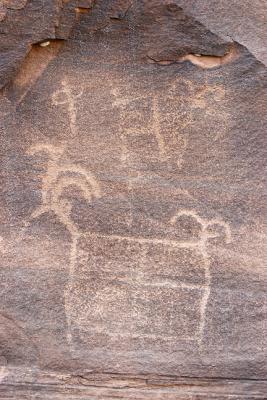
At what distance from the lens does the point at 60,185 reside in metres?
2.32

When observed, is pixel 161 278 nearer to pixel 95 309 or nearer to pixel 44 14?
pixel 95 309

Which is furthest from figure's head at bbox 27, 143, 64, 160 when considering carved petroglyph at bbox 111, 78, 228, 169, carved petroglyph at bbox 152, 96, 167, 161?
carved petroglyph at bbox 152, 96, 167, 161

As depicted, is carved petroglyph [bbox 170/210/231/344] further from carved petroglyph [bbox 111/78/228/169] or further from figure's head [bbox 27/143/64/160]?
figure's head [bbox 27/143/64/160]

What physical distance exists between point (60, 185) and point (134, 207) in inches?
10.7

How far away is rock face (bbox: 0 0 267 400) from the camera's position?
228 centimetres

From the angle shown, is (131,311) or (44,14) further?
(131,311)

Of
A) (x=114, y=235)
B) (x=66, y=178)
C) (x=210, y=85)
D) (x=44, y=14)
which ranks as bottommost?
(x=114, y=235)

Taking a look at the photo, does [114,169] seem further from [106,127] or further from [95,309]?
[95,309]

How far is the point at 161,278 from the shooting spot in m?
2.33

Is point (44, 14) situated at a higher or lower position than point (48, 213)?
higher

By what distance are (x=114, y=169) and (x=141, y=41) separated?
1.48ft

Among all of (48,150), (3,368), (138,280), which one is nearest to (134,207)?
(138,280)

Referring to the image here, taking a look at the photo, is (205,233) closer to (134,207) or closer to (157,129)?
(134,207)

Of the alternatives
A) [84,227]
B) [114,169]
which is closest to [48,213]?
[84,227]
